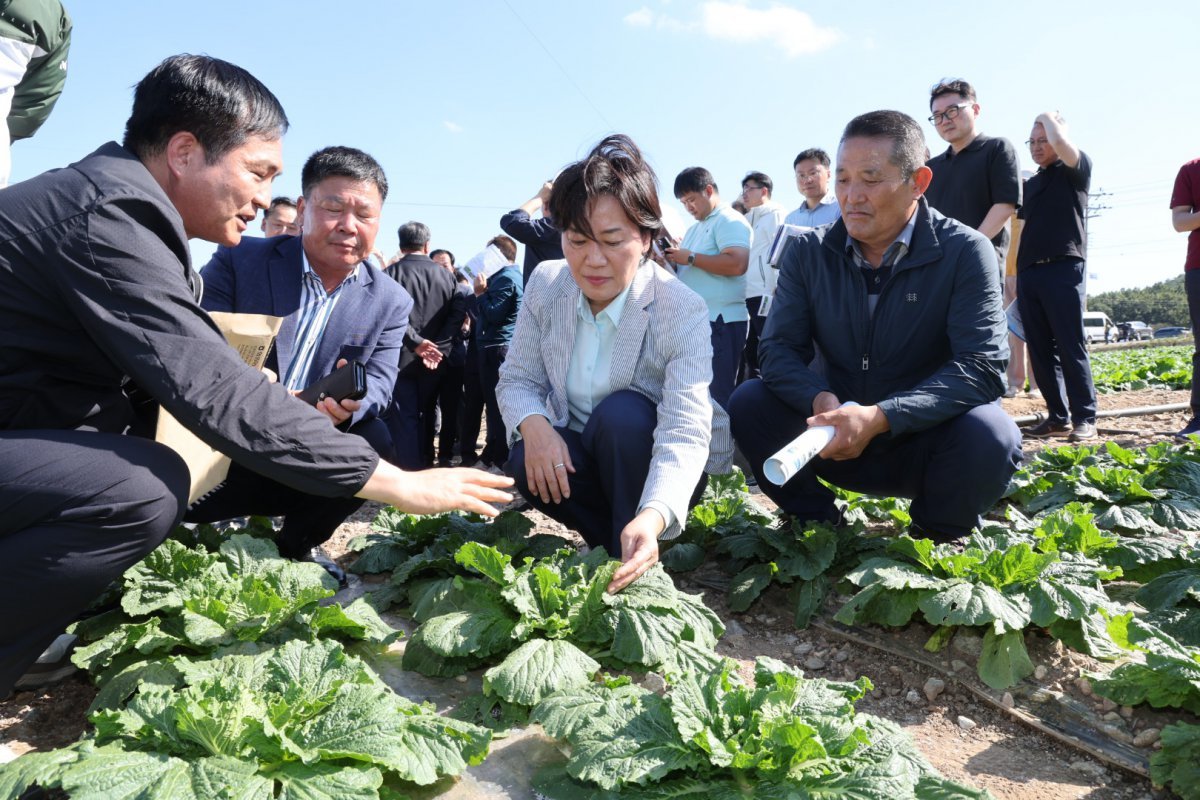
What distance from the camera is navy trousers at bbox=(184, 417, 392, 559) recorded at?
125 inches

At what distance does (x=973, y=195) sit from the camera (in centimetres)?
547

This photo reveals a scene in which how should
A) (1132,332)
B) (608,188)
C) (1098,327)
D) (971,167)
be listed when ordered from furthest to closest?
(1132,332), (1098,327), (971,167), (608,188)

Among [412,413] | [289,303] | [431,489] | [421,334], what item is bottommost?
[412,413]

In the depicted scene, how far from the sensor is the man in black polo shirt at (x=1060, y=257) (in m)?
5.73

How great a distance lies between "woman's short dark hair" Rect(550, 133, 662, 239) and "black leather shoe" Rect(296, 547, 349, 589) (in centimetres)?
164

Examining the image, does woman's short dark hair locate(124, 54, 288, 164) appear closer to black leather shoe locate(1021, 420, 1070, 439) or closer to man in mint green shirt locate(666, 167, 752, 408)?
man in mint green shirt locate(666, 167, 752, 408)

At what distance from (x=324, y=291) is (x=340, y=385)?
0.71 metres

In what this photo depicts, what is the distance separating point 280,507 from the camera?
325cm

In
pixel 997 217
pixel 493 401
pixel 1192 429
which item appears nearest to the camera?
pixel 997 217

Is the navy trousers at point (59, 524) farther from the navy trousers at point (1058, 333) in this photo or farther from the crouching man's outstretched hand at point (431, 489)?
the navy trousers at point (1058, 333)

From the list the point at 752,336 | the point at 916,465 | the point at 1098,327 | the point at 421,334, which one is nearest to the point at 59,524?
the point at 916,465

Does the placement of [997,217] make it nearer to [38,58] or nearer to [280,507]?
[280,507]

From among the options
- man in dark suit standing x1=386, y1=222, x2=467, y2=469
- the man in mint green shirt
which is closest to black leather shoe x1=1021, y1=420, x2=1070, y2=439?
the man in mint green shirt

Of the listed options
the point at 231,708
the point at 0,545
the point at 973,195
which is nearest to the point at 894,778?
the point at 231,708
